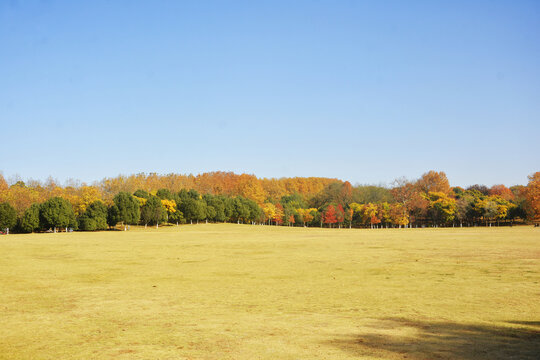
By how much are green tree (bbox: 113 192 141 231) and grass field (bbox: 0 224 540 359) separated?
70.6 metres

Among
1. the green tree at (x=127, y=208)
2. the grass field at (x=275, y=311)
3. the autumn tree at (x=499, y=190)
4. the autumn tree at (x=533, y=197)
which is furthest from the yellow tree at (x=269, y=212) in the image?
the grass field at (x=275, y=311)

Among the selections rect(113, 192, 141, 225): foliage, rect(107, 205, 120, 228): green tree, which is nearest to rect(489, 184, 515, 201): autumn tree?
rect(113, 192, 141, 225): foliage

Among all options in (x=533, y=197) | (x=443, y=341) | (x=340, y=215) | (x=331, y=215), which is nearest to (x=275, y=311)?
(x=443, y=341)

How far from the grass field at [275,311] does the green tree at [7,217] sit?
61.9 meters

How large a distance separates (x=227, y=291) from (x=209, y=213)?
10472 cm

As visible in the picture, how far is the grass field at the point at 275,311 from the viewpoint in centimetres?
1025

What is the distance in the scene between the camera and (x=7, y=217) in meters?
82.6

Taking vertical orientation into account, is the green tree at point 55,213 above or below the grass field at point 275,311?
above

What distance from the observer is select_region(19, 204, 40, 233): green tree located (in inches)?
3334

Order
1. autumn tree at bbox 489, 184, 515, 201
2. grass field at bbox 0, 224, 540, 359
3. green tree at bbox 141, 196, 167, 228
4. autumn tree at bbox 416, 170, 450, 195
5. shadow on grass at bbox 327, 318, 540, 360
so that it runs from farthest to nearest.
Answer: autumn tree at bbox 489, 184, 515, 201
autumn tree at bbox 416, 170, 450, 195
green tree at bbox 141, 196, 167, 228
grass field at bbox 0, 224, 540, 359
shadow on grass at bbox 327, 318, 540, 360

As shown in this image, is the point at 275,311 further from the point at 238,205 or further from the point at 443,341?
the point at 238,205

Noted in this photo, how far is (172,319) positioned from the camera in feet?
45.3

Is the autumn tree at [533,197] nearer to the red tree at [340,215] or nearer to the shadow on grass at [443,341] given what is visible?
the red tree at [340,215]

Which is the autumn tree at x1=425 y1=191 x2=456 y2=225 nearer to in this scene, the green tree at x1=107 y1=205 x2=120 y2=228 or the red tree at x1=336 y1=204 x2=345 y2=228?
the red tree at x1=336 y1=204 x2=345 y2=228
